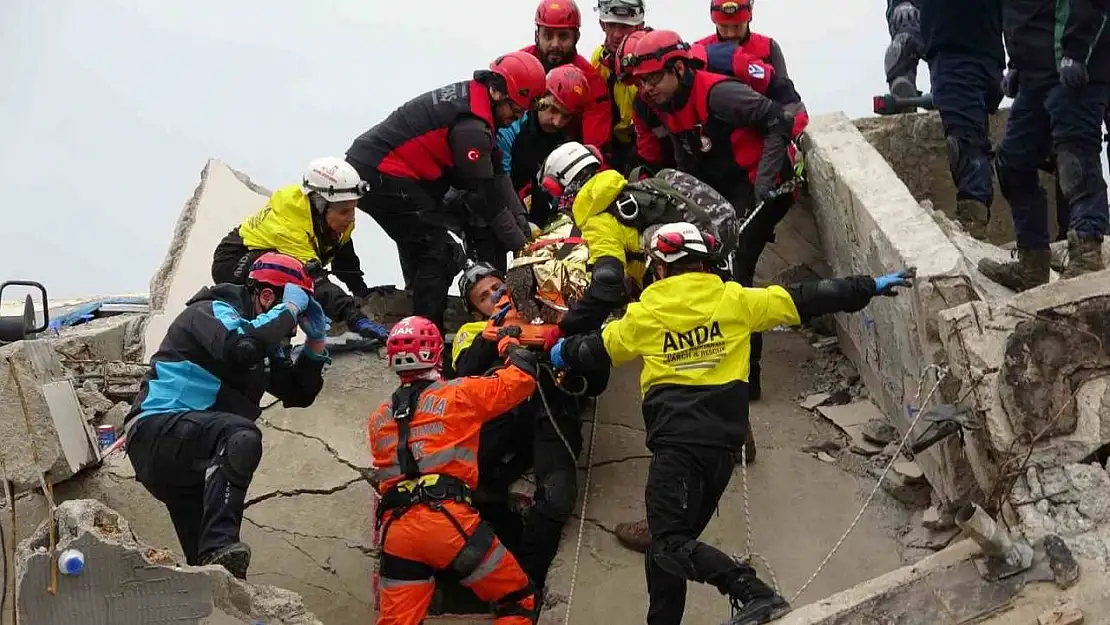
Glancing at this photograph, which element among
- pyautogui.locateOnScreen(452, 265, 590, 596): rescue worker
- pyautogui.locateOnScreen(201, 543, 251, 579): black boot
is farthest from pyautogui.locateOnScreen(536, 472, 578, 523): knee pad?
pyautogui.locateOnScreen(201, 543, 251, 579): black boot

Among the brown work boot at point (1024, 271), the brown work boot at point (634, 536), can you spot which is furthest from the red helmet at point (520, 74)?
the brown work boot at point (1024, 271)

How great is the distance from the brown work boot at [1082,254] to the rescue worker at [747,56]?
1.55 meters

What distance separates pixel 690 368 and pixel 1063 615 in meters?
1.59

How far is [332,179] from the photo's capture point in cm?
631

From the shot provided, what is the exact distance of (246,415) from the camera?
211 inches

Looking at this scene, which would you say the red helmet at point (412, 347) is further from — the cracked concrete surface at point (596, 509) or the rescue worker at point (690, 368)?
the cracked concrete surface at point (596, 509)

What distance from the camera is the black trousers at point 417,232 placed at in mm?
6891

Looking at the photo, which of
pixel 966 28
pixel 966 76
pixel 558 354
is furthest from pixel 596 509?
pixel 966 28

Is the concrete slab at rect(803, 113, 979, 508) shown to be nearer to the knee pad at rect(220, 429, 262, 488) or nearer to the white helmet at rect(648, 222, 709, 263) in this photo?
the white helmet at rect(648, 222, 709, 263)

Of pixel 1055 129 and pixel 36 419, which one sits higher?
pixel 1055 129

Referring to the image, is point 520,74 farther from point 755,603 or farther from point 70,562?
point 70,562

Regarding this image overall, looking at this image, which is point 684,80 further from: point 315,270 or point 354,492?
point 354,492

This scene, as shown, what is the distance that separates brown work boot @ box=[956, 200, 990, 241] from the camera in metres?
7.45

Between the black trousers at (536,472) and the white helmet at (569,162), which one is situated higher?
the white helmet at (569,162)
